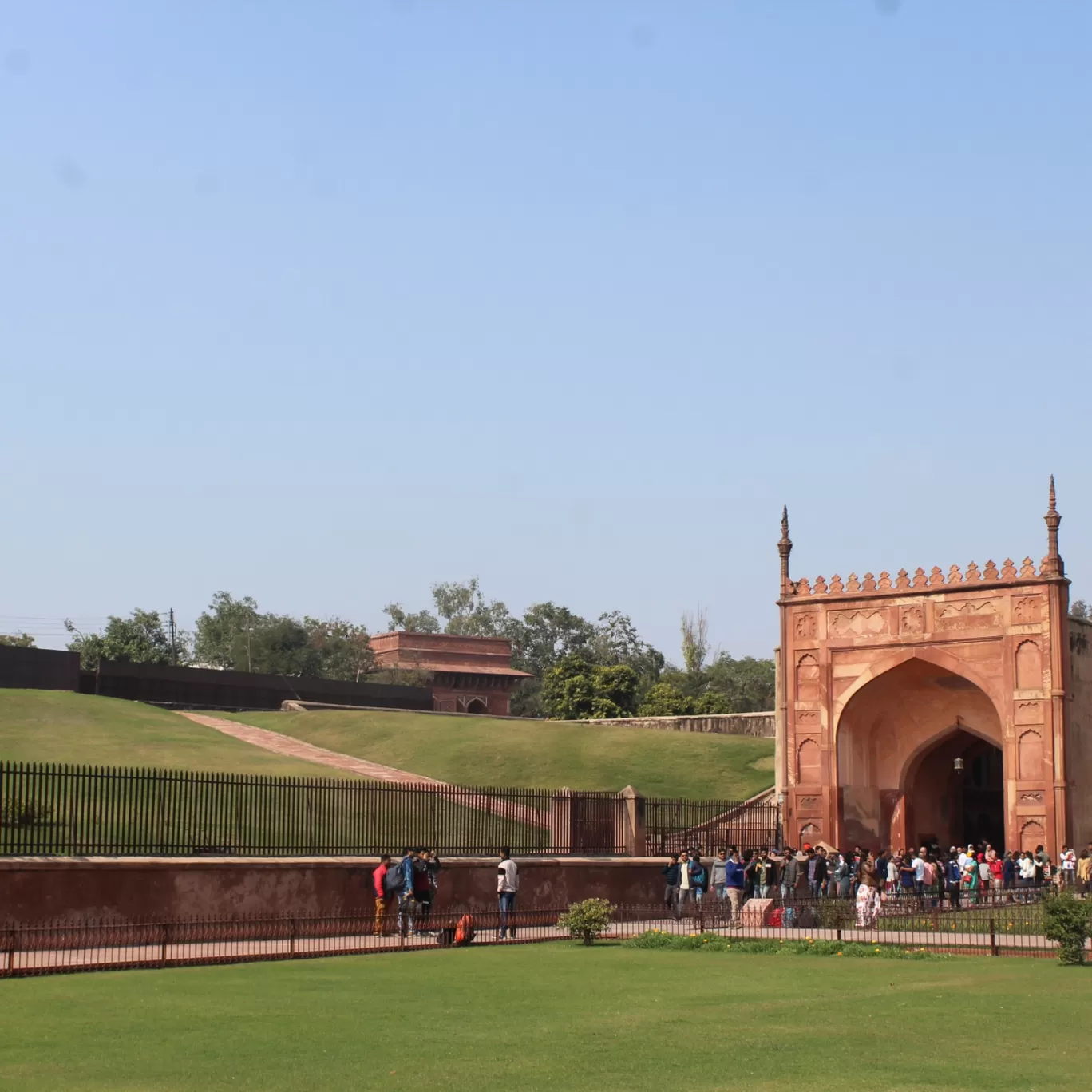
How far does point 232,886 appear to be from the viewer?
848 inches

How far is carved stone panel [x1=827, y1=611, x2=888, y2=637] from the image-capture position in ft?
123

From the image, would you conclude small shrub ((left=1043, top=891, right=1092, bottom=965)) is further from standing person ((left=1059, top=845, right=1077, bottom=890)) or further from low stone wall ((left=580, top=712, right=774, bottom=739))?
low stone wall ((left=580, top=712, right=774, bottom=739))

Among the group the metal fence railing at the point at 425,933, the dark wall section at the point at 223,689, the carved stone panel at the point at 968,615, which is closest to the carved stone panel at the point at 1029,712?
the carved stone panel at the point at 968,615

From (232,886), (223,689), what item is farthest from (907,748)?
(223,689)

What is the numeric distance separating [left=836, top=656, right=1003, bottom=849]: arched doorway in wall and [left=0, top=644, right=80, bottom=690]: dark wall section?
24.3 meters

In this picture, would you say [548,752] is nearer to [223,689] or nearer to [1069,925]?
[223,689]

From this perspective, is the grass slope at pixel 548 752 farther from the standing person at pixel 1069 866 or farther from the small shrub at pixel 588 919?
the small shrub at pixel 588 919

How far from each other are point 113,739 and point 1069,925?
26.5 m

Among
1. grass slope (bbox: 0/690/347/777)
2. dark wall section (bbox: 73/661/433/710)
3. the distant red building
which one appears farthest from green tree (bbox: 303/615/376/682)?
grass slope (bbox: 0/690/347/777)

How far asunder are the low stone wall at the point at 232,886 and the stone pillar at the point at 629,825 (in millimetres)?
1771

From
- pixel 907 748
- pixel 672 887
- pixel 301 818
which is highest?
pixel 907 748

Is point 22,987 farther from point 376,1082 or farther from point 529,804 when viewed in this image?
point 529,804

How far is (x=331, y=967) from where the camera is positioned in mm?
17266

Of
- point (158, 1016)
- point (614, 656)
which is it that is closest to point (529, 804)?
point (158, 1016)
